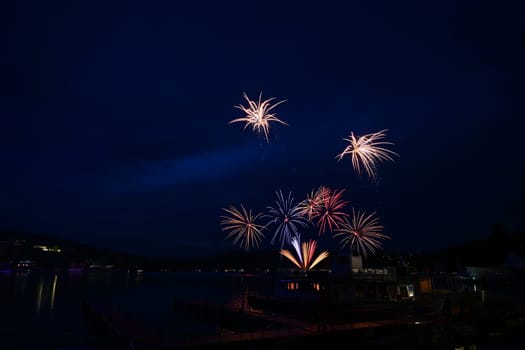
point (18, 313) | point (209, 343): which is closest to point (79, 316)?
point (18, 313)

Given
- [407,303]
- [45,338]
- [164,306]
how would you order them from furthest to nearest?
[164,306] < [45,338] < [407,303]

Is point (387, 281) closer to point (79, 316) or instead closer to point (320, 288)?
point (320, 288)

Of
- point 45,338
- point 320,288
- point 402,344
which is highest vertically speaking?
point 320,288

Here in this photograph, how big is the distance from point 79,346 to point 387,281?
31.2 meters

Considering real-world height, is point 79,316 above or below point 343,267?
below

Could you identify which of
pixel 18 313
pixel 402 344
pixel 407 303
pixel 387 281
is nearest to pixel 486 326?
pixel 407 303

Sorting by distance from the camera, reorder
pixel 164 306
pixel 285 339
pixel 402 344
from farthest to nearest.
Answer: pixel 164 306 < pixel 402 344 < pixel 285 339

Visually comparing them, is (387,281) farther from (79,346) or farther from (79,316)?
(79,316)

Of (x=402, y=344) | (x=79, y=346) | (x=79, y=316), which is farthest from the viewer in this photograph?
(x=79, y=316)

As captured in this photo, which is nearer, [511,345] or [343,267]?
[511,345]

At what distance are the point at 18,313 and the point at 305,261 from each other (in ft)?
153

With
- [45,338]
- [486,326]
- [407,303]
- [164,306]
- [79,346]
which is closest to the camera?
[79,346]

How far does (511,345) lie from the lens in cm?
3388

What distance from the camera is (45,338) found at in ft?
145
